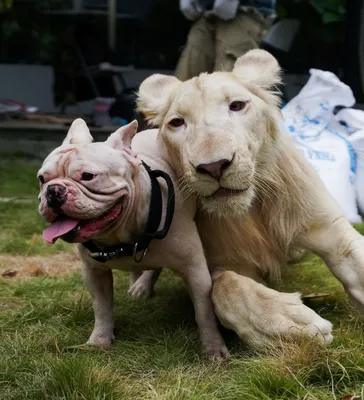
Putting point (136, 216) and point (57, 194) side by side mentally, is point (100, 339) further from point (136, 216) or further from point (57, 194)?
point (57, 194)

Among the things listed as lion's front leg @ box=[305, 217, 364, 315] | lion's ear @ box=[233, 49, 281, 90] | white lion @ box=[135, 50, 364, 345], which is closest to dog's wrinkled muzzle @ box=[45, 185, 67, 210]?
white lion @ box=[135, 50, 364, 345]

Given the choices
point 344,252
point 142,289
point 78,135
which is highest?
point 78,135

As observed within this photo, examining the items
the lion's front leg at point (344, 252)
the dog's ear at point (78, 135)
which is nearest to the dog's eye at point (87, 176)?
the dog's ear at point (78, 135)

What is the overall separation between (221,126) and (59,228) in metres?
0.63

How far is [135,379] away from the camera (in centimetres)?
228

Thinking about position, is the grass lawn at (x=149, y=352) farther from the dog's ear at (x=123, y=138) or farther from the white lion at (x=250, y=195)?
the dog's ear at (x=123, y=138)

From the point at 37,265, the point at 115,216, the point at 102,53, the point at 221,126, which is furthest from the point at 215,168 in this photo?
the point at 102,53

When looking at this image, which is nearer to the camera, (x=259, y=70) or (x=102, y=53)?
(x=259, y=70)

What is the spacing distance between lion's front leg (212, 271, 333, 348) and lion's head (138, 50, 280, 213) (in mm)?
284

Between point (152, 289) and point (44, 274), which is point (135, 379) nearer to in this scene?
point (152, 289)

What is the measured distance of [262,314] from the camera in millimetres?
2346

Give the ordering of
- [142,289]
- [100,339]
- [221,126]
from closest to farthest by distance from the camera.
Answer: [221,126]
[100,339]
[142,289]

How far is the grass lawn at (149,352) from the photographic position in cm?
207

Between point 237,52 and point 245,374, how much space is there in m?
3.69
